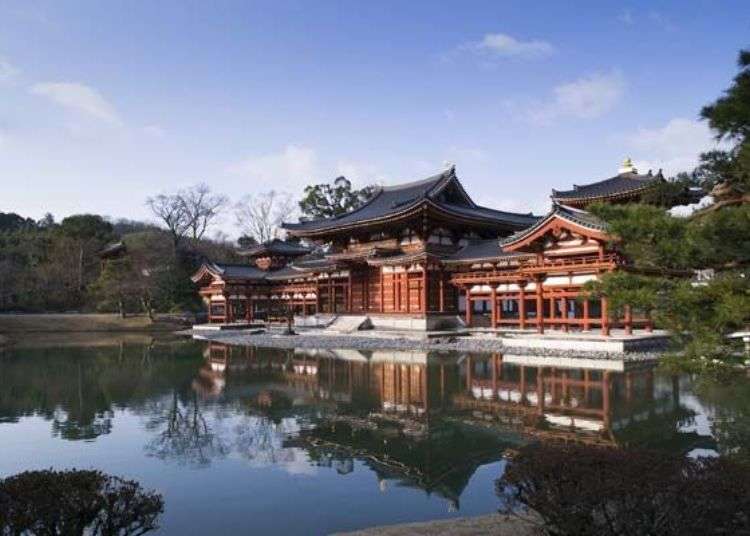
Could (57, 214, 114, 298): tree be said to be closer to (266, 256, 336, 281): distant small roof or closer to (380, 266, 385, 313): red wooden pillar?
(266, 256, 336, 281): distant small roof

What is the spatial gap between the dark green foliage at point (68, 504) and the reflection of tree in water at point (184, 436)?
4.64 meters

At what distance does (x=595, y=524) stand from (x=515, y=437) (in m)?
5.83

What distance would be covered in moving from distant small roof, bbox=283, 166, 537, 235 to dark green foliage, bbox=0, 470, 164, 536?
89.9 ft

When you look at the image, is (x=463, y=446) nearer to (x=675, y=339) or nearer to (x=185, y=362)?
(x=675, y=339)

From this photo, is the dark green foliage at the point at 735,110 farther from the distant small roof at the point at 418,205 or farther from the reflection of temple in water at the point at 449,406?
the distant small roof at the point at 418,205

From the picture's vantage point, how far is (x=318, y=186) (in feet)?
221

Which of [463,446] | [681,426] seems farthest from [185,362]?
[681,426]

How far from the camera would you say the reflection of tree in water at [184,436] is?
30.4 feet

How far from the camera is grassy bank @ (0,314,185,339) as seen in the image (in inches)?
1777

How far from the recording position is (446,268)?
31812 mm

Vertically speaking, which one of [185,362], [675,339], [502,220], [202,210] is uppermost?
[202,210]

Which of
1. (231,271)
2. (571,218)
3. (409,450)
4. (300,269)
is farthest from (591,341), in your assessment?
(231,271)

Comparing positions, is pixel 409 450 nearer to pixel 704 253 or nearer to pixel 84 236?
pixel 704 253

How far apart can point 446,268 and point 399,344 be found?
6.06 m
